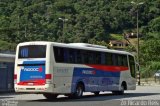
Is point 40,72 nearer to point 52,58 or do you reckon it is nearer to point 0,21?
point 52,58

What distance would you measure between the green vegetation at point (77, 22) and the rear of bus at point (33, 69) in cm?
3649

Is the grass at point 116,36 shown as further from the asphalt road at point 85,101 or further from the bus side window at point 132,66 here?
the asphalt road at point 85,101

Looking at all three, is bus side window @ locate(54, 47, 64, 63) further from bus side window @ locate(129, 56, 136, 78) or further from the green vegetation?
the green vegetation

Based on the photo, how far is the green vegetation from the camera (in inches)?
3140

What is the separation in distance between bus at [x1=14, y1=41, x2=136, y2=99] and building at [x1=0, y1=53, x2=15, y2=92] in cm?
636

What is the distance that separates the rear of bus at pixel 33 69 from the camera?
76.2 ft

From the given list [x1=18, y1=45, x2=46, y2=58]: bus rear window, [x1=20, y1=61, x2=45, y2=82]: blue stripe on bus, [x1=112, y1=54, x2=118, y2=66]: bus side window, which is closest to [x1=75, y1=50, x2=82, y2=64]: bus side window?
[x1=18, y1=45, x2=46, y2=58]: bus rear window

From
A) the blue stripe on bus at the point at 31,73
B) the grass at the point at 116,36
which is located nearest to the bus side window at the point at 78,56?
the blue stripe on bus at the point at 31,73

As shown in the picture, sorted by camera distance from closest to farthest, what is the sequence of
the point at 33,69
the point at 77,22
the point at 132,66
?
Answer: 1. the point at 33,69
2. the point at 132,66
3. the point at 77,22

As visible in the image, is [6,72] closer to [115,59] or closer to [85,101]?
Result: [115,59]

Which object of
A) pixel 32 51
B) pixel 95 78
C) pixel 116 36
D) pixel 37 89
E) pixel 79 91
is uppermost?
pixel 116 36

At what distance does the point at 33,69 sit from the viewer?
77.3 ft

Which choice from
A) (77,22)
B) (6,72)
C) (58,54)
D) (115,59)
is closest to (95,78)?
(115,59)

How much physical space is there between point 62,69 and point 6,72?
874 centimetres
